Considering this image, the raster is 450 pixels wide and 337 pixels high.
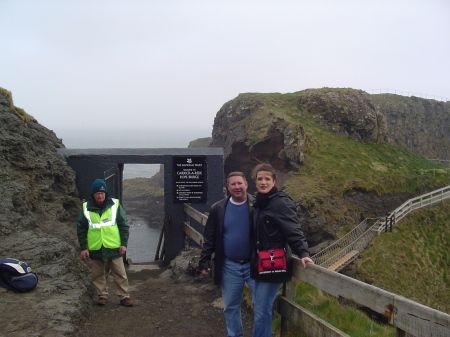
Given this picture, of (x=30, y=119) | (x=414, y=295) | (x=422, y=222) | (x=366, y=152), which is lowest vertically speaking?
(x=414, y=295)

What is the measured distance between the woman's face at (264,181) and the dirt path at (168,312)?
2.27 metres

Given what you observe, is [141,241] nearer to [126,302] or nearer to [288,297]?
[126,302]

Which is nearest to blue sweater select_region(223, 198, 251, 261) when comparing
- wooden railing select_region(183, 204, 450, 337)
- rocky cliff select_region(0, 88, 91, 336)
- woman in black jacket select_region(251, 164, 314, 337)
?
woman in black jacket select_region(251, 164, 314, 337)

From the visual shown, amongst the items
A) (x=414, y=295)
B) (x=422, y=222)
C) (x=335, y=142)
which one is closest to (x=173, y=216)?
(x=414, y=295)

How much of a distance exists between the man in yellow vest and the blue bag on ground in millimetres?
1152

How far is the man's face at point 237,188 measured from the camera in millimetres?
4664

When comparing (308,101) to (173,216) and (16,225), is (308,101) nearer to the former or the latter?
(173,216)

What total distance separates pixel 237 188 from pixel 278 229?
69 centimetres

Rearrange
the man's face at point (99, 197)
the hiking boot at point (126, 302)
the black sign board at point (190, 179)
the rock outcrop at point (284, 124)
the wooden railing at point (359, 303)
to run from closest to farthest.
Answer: the wooden railing at point (359, 303), the man's face at point (99, 197), the hiking boot at point (126, 302), the black sign board at point (190, 179), the rock outcrop at point (284, 124)

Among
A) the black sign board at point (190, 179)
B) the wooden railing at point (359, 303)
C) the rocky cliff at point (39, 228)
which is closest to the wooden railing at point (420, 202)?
the black sign board at point (190, 179)

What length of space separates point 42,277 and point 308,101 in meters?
45.4

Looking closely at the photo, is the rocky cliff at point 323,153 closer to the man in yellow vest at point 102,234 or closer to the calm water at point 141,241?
the calm water at point 141,241

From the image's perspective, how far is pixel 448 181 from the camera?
134 feet

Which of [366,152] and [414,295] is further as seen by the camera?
[366,152]
